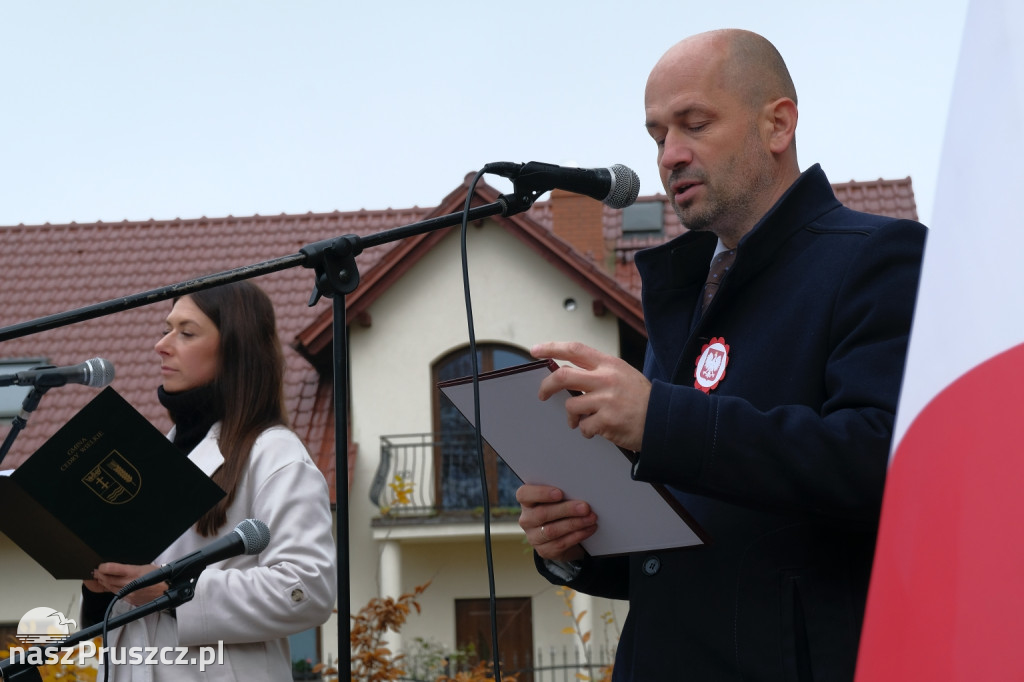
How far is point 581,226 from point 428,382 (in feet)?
10.1

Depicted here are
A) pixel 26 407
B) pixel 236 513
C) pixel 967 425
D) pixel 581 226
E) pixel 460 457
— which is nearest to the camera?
pixel 967 425

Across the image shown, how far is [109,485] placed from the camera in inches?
108

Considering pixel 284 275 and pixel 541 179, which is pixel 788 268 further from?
pixel 284 275

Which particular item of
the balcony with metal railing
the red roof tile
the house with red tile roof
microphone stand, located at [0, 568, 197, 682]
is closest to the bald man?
microphone stand, located at [0, 568, 197, 682]

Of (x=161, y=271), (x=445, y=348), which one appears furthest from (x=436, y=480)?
(x=161, y=271)

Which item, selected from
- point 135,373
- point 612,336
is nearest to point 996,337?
point 612,336

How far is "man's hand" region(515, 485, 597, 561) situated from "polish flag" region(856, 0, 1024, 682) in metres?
0.90

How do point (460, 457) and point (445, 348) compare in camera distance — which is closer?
point (460, 457)

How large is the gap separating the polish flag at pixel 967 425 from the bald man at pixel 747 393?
502 millimetres

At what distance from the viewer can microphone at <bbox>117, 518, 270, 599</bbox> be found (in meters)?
2.48

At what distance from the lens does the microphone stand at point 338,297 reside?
83.8 inches

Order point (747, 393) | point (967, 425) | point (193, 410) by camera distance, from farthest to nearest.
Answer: point (193, 410), point (747, 393), point (967, 425)

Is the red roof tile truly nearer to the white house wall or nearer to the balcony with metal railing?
the white house wall

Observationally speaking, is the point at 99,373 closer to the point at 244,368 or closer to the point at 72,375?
the point at 72,375
